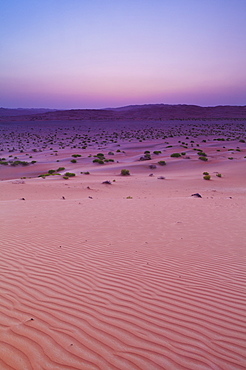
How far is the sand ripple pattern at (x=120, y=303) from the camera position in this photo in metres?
2.72

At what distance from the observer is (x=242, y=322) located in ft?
11.0

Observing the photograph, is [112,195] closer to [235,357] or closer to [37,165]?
[235,357]

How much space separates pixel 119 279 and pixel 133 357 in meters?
1.72

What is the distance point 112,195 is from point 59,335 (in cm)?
1140

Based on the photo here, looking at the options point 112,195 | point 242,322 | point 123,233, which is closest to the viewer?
point 242,322

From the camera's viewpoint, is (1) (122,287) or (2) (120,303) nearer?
(2) (120,303)

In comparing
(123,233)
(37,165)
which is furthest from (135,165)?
(123,233)

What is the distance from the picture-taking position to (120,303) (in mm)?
3652

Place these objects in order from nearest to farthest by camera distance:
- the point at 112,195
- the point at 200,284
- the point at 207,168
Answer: the point at 200,284, the point at 112,195, the point at 207,168

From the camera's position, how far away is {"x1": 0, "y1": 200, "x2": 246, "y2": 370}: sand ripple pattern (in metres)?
2.72

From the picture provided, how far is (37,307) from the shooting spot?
11.4ft

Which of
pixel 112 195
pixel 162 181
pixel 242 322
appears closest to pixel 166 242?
pixel 242 322

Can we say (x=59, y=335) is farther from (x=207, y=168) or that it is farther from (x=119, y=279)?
(x=207, y=168)

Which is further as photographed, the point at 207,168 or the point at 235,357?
the point at 207,168
